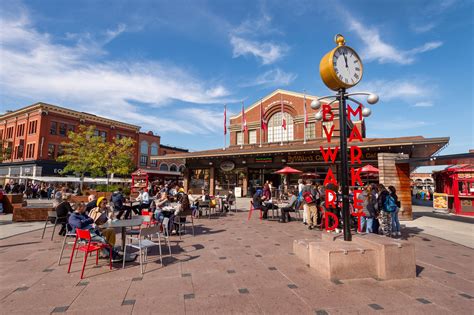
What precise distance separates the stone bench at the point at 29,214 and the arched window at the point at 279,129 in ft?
79.2

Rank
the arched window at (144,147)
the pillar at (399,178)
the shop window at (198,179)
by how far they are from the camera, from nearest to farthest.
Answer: the pillar at (399,178) → the shop window at (198,179) → the arched window at (144,147)

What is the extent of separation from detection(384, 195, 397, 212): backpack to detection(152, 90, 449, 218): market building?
4610 millimetres

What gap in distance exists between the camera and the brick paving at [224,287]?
3.61m

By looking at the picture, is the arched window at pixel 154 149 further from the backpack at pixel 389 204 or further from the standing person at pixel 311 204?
the backpack at pixel 389 204

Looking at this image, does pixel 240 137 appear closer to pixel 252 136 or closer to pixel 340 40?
pixel 252 136

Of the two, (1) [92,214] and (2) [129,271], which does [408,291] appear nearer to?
(2) [129,271]

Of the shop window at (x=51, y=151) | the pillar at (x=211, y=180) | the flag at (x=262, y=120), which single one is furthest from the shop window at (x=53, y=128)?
the flag at (x=262, y=120)

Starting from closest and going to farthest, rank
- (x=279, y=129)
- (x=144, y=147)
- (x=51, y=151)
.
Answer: (x=279, y=129), (x=51, y=151), (x=144, y=147)

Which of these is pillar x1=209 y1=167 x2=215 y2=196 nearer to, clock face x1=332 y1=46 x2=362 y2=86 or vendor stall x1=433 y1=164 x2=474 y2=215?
vendor stall x1=433 y1=164 x2=474 y2=215

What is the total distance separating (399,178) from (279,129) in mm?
19679

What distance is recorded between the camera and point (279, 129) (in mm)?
31094

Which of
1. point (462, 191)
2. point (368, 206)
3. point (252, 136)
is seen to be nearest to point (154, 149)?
point (252, 136)

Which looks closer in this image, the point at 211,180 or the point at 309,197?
the point at 309,197

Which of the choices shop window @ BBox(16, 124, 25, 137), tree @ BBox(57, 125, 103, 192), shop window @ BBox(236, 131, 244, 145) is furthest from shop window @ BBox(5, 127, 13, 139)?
shop window @ BBox(236, 131, 244, 145)
